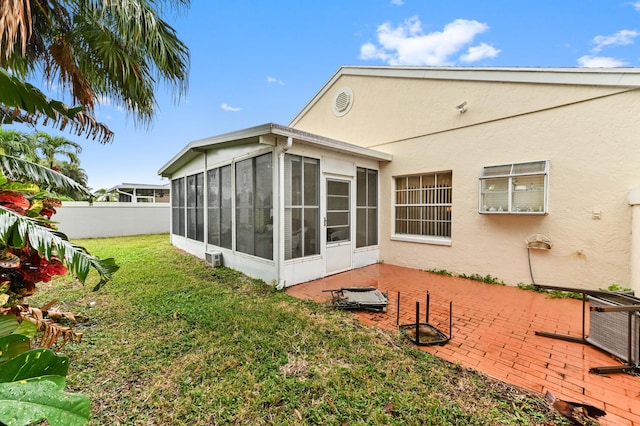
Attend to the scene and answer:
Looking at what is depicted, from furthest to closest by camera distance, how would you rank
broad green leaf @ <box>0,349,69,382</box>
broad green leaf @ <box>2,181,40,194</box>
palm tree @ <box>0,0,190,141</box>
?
palm tree @ <box>0,0,190,141</box> < broad green leaf @ <box>2,181,40,194</box> < broad green leaf @ <box>0,349,69,382</box>

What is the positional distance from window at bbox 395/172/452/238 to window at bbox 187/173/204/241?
6.32 m

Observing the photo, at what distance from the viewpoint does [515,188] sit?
19.5ft

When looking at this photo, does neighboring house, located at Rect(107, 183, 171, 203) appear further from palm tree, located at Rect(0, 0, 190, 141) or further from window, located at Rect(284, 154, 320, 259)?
window, located at Rect(284, 154, 320, 259)

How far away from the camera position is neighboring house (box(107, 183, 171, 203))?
24.2 m

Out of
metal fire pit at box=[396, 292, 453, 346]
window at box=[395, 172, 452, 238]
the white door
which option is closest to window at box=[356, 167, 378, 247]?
the white door

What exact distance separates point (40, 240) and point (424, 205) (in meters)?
7.61

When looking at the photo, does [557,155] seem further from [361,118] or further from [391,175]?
[361,118]

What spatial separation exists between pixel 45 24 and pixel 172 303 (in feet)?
16.5

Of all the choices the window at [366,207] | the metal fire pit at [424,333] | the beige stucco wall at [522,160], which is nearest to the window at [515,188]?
the beige stucco wall at [522,160]

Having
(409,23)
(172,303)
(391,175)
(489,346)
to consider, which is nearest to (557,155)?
(391,175)

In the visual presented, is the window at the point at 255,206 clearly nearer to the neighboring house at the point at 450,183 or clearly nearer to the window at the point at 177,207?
the neighboring house at the point at 450,183

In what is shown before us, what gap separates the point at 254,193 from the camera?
21.0ft

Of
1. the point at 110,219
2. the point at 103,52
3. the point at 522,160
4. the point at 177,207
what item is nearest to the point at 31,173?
the point at 103,52

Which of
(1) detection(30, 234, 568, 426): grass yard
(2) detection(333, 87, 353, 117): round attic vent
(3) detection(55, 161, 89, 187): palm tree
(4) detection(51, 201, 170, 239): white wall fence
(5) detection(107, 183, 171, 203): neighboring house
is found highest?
(2) detection(333, 87, 353, 117): round attic vent
